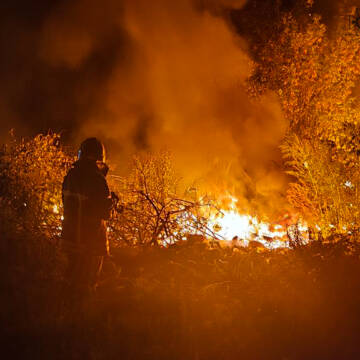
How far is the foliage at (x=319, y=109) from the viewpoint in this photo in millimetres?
8016

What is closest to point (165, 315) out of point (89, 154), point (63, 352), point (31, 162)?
point (63, 352)

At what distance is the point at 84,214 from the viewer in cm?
386

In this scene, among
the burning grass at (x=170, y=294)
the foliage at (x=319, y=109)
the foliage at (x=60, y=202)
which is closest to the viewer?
the burning grass at (x=170, y=294)

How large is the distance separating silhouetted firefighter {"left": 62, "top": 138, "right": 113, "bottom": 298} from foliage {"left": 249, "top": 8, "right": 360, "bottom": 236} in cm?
542

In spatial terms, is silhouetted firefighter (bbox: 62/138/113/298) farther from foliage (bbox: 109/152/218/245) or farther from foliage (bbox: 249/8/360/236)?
foliage (bbox: 249/8/360/236)

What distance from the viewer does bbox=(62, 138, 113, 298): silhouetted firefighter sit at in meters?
3.84

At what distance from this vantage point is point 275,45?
1170cm

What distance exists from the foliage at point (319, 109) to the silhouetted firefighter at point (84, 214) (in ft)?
17.8

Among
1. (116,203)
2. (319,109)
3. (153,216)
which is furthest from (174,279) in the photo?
(319,109)

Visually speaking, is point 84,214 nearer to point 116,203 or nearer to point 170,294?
point 116,203

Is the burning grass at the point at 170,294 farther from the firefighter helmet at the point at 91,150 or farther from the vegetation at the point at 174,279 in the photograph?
the firefighter helmet at the point at 91,150

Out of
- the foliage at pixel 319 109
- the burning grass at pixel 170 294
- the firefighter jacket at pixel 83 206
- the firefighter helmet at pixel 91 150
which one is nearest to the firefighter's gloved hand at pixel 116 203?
the firefighter jacket at pixel 83 206

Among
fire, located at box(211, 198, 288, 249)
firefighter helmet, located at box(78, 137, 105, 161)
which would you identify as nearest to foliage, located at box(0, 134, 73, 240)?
firefighter helmet, located at box(78, 137, 105, 161)

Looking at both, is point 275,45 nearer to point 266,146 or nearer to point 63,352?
point 266,146
